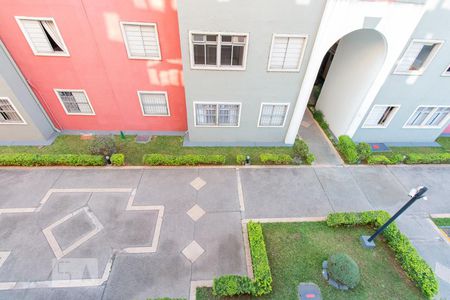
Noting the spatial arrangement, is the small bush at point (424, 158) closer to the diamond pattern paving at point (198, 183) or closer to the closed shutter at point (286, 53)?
the closed shutter at point (286, 53)

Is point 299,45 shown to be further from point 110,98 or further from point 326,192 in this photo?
point 110,98

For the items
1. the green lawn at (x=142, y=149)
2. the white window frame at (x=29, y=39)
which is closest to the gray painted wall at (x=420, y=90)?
the green lawn at (x=142, y=149)

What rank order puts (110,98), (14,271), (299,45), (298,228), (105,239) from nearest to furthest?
(14,271)
(105,239)
(298,228)
(299,45)
(110,98)

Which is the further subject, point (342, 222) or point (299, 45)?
point (299, 45)

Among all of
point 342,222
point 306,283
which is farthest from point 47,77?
point 342,222

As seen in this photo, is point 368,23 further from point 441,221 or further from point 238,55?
point 441,221

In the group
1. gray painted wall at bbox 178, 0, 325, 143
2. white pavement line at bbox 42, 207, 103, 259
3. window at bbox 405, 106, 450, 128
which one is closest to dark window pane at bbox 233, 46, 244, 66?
gray painted wall at bbox 178, 0, 325, 143
